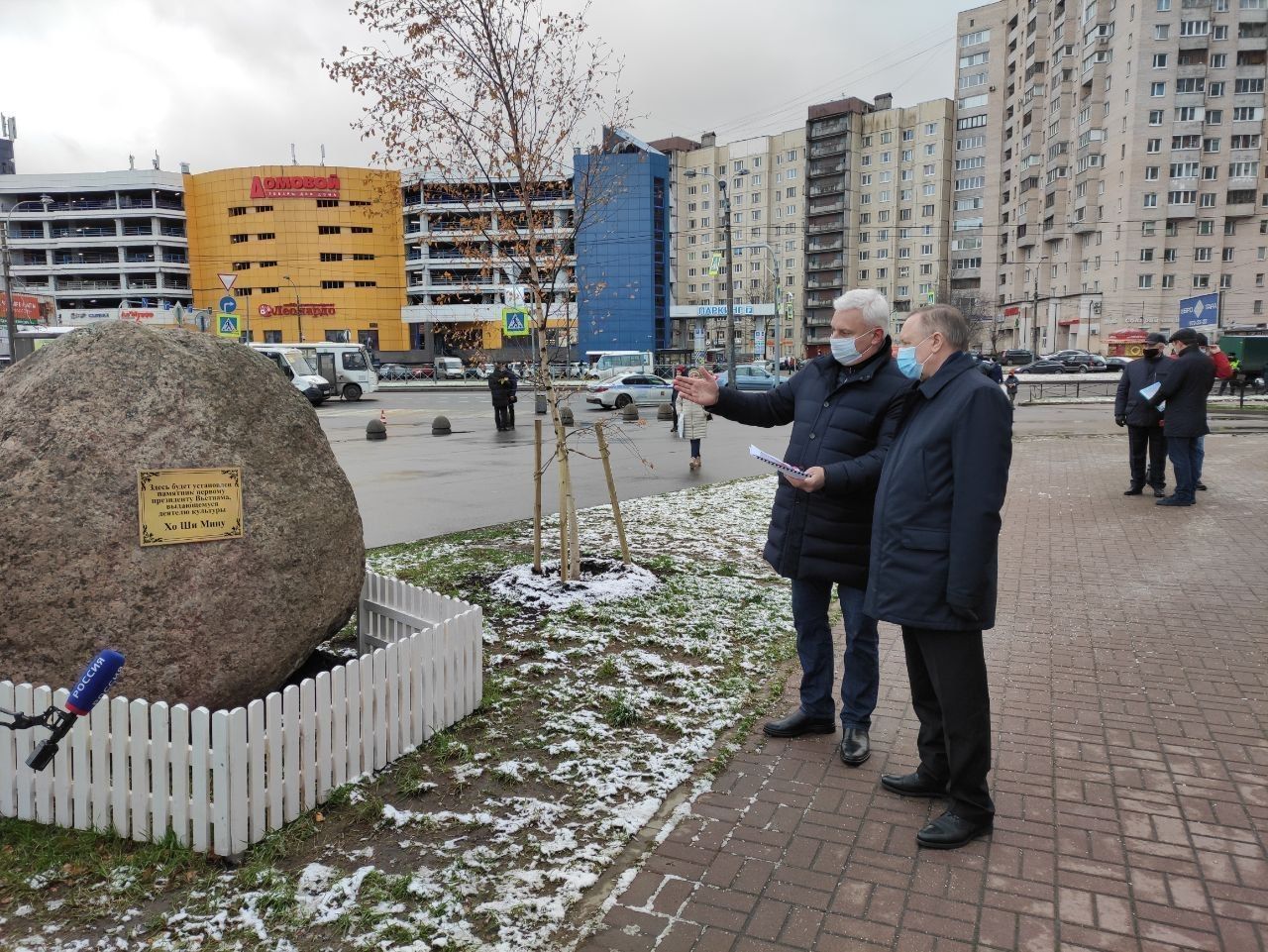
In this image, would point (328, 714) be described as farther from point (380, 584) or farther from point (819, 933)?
point (819, 933)

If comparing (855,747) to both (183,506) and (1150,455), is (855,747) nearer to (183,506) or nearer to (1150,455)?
(183,506)

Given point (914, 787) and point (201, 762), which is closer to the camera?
point (201, 762)

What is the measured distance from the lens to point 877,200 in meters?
103

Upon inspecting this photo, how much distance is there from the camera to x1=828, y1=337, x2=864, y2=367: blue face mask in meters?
3.71

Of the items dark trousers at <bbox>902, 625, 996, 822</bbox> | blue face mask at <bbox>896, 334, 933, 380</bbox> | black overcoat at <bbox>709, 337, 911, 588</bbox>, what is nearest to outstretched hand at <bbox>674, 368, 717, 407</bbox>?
black overcoat at <bbox>709, 337, 911, 588</bbox>

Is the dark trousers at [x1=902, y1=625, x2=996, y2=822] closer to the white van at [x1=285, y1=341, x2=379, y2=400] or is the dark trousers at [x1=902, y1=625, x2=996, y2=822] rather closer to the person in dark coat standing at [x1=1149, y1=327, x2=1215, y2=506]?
the person in dark coat standing at [x1=1149, y1=327, x2=1215, y2=506]

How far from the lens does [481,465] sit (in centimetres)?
1560

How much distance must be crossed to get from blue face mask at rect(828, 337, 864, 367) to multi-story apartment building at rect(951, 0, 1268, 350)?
7709 centimetres

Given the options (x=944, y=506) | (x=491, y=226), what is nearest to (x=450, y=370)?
(x=491, y=226)

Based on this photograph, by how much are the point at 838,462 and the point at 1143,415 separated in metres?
8.66

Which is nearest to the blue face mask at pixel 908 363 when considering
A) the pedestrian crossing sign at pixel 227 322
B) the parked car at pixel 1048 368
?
the pedestrian crossing sign at pixel 227 322

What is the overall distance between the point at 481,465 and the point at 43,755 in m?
12.8

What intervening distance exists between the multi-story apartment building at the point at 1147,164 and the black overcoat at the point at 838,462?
253 ft

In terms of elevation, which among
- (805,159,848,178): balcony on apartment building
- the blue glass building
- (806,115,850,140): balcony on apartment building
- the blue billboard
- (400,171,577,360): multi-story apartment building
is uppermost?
(806,115,850,140): balcony on apartment building
